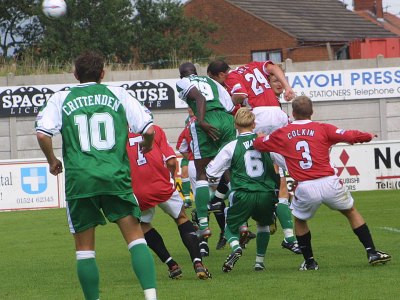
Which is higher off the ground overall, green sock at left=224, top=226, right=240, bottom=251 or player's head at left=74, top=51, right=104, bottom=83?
player's head at left=74, top=51, right=104, bottom=83

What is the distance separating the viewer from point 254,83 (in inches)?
488

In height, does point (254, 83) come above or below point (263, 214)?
above

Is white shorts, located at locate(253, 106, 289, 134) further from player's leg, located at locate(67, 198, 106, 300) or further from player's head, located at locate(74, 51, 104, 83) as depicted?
player's leg, located at locate(67, 198, 106, 300)

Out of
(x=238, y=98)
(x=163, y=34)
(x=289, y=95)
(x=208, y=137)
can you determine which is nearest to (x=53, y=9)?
(x=238, y=98)

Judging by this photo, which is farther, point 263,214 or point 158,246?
point 158,246

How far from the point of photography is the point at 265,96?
41.0 ft

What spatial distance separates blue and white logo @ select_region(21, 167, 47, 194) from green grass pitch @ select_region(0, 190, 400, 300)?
6.26 metres

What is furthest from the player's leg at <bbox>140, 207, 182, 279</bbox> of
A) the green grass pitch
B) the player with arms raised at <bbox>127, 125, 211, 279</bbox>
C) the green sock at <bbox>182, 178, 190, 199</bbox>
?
the green sock at <bbox>182, 178, 190, 199</bbox>

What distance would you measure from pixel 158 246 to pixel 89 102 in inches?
114

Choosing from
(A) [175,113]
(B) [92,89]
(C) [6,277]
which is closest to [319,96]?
(A) [175,113]

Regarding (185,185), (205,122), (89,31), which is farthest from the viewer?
(89,31)

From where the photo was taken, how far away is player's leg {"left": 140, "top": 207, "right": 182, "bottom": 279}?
9969 millimetres

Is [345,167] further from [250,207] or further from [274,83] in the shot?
[250,207]

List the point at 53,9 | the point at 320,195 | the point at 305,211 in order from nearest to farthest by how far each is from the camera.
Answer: the point at 320,195
the point at 305,211
the point at 53,9
